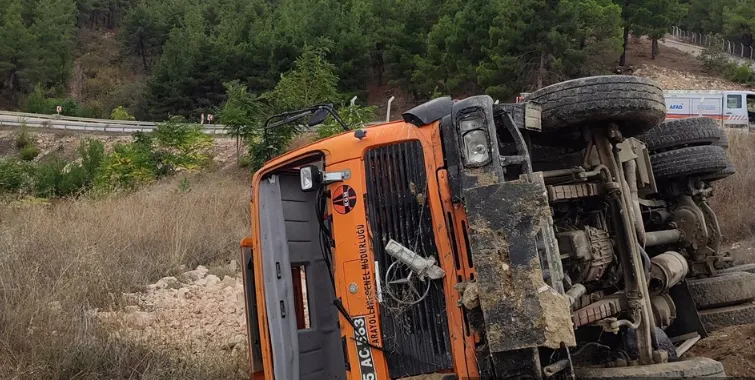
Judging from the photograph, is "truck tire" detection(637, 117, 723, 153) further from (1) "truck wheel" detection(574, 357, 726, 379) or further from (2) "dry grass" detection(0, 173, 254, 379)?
(2) "dry grass" detection(0, 173, 254, 379)

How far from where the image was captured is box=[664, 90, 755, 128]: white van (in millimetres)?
20081

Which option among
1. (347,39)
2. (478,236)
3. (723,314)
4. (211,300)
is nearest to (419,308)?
(478,236)

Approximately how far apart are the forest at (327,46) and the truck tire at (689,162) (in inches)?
556

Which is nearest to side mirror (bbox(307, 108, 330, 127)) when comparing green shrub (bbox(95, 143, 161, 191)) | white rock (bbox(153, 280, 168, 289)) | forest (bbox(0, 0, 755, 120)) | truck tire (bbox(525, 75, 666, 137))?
truck tire (bbox(525, 75, 666, 137))

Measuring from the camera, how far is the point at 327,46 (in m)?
29.5

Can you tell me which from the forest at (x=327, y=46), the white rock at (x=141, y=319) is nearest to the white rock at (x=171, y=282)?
the white rock at (x=141, y=319)

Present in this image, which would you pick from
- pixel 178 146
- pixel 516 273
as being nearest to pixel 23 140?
pixel 178 146

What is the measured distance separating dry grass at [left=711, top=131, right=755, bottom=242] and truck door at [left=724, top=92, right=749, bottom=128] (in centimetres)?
1018

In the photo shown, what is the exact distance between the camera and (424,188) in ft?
10.3

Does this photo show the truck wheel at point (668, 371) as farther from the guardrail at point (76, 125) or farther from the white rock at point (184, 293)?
the guardrail at point (76, 125)

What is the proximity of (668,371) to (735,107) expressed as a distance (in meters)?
20.1

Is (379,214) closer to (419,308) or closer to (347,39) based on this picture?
(419,308)

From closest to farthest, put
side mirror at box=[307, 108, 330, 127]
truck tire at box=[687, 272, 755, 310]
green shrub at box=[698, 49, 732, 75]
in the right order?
side mirror at box=[307, 108, 330, 127]
truck tire at box=[687, 272, 755, 310]
green shrub at box=[698, 49, 732, 75]

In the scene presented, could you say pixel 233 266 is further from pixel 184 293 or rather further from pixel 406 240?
pixel 406 240
